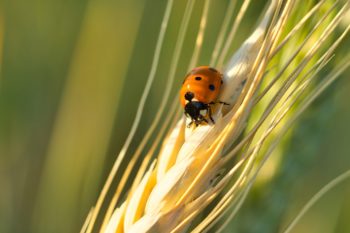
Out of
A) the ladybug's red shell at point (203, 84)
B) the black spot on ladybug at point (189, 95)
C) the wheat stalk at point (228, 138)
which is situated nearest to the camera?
the wheat stalk at point (228, 138)

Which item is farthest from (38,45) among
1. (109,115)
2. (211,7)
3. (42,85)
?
(211,7)

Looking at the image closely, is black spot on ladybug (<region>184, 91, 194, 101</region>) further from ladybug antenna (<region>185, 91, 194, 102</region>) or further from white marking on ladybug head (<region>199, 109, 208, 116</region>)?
white marking on ladybug head (<region>199, 109, 208, 116</region>)

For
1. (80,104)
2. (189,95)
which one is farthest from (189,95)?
(80,104)

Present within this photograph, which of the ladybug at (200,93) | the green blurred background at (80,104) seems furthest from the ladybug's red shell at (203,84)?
the green blurred background at (80,104)

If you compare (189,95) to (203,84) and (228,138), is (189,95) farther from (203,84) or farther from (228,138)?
(228,138)

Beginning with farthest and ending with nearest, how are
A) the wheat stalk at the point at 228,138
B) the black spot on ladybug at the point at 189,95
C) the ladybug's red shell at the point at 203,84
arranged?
the black spot on ladybug at the point at 189,95, the ladybug's red shell at the point at 203,84, the wheat stalk at the point at 228,138

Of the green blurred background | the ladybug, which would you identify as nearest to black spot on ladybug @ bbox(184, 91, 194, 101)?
the ladybug

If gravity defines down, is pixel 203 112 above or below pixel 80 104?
above

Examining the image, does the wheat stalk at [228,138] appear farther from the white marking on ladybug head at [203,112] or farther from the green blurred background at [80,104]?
the green blurred background at [80,104]
